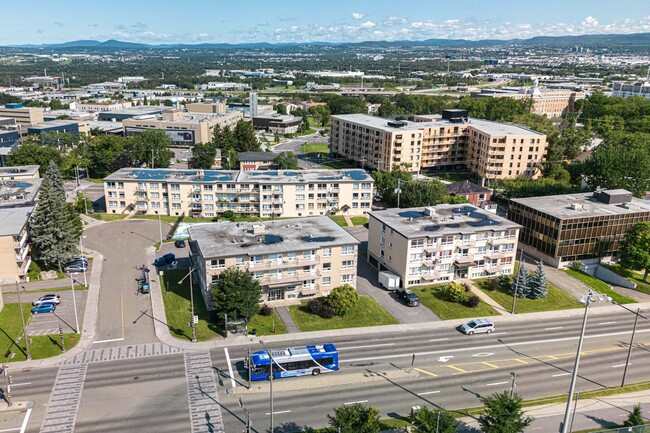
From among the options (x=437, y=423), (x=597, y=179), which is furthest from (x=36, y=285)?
(x=597, y=179)

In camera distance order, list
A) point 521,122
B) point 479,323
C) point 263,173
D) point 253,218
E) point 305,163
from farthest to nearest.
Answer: point 521,122, point 305,163, point 263,173, point 253,218, point 479,323

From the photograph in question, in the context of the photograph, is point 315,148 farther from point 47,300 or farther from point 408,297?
point 47,300

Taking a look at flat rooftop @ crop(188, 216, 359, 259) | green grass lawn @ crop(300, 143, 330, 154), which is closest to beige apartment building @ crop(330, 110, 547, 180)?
green grass lawn @ crop(300, 143, 330, 154)

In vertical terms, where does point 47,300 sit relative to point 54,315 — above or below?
above

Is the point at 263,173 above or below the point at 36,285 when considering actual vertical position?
above

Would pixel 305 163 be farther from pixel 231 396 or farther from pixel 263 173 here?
pixel 231 396

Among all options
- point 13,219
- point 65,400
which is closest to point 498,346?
point 65,400
